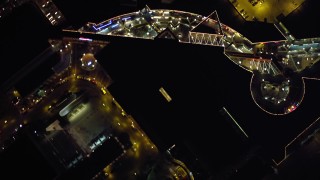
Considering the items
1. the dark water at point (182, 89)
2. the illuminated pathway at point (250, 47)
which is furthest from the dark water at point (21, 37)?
the illuminated pathway at point (250, 47)

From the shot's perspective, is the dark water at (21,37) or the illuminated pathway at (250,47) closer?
the dark water at (21,37)

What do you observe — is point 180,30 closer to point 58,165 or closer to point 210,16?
point 210,16

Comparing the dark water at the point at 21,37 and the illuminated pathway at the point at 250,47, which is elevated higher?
the dark water at the point at 21,37

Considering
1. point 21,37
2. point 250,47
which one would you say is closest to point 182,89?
point 250,47

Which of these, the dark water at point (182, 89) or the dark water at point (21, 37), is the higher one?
the dark water at point (21, 37)

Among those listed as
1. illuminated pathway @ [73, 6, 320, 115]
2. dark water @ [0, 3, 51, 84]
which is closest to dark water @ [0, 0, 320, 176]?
dark water @ [0, 3, 51, 84]

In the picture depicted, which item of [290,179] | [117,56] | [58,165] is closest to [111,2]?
[117,56]

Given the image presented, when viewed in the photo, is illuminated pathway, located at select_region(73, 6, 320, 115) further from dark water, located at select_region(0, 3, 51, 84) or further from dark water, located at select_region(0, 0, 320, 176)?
dark water, located at select_region(0, 3, 51, 84)

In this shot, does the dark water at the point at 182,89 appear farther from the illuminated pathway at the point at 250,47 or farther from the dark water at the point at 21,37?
the illuminated pathway at the point at 250,47
